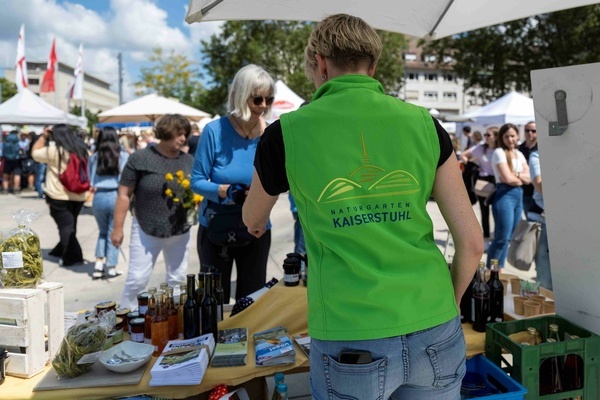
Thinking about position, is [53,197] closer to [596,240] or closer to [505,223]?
[505,223]

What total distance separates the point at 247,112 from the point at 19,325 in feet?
5.31

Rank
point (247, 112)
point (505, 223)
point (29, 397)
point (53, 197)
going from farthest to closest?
point (53, 197) < point (505, 223) < point (247, 112) < point (29, 397)

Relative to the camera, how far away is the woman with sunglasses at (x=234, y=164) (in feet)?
9.84

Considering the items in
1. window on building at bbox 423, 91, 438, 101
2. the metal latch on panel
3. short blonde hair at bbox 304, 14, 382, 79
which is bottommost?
the metal latch on panel

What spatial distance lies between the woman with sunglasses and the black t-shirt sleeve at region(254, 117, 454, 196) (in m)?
1.45

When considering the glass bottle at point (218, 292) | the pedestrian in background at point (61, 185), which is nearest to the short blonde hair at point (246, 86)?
the glass bottle at point (218, 292)

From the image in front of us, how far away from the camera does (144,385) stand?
2066 mm

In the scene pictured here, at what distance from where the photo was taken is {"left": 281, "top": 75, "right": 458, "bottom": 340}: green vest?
1.40m

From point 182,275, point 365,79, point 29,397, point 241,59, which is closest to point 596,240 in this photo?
point 365,79

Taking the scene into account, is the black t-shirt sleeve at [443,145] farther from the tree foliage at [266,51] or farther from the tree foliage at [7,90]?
the tree foliage at [7,90]

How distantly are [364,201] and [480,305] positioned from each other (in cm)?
145

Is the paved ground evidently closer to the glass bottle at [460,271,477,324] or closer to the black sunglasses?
the glass bottle at [460,271,477,324]

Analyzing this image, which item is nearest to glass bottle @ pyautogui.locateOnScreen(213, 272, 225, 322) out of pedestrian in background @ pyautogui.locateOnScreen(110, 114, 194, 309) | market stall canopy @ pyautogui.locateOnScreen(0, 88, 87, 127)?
pedestrian in background @ pyautogui.locateOnScreen(110, 114, 194, 309)

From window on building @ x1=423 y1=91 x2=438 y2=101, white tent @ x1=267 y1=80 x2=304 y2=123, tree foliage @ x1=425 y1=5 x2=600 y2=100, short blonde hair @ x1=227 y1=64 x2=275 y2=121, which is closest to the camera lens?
short blonde hair @ x1=227 y1=64 x2=275 y2=121
